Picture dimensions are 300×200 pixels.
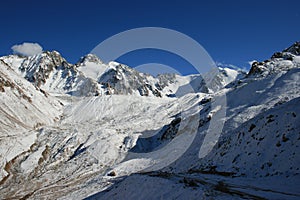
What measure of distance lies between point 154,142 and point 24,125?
5341 centimetres

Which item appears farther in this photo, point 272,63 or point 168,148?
point 272,63

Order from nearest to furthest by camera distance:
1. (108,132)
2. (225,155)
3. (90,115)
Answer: (225,155) < (108,132) < (90,115)

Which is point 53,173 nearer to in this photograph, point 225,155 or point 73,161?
point 73,161

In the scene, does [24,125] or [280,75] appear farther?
[24,125]

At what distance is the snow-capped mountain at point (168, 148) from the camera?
20350mm

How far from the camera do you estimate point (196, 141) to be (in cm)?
4875

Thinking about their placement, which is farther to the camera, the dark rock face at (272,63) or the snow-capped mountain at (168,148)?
the dark rock face at (272,63)

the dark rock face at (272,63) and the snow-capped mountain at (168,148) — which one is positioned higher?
the dark rock face at (272,63)

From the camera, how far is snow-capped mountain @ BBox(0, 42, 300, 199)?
20.4 m

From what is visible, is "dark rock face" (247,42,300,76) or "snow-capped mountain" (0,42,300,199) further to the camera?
"dark rock face" (247,42,300,76)

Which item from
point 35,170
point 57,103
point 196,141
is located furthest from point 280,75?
point 57,103

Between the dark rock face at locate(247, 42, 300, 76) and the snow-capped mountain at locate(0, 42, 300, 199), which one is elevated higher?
the dark rock face at locate(247, 42, 300, 76)

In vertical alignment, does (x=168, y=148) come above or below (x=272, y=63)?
below

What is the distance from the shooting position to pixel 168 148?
56000 millimetres
